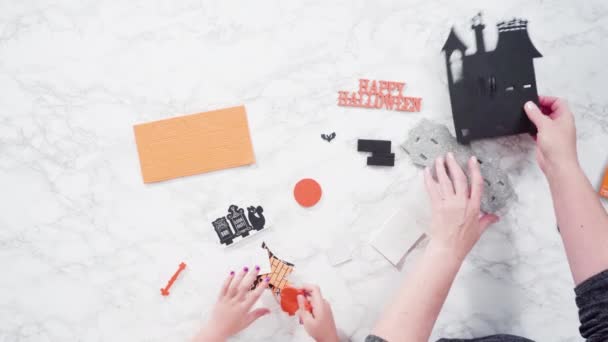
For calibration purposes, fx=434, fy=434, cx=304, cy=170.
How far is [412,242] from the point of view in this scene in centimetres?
93

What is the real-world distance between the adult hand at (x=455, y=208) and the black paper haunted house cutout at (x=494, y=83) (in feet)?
0.28

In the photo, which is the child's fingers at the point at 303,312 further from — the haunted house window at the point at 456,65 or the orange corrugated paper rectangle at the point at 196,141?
the haunted house window at the point at 456,65

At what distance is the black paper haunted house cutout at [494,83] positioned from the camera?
2.82 ft

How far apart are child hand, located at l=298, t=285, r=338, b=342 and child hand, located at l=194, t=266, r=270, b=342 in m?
0.10

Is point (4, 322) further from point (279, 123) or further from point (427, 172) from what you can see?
point (427, 172)

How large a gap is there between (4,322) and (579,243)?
1.17 metres

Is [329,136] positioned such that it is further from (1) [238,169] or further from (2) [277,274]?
(2) [277,274]

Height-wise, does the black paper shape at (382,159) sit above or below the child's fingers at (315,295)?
above

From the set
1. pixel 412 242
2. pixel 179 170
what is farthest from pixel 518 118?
pixel 179 170

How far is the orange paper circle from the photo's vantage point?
0.93 m

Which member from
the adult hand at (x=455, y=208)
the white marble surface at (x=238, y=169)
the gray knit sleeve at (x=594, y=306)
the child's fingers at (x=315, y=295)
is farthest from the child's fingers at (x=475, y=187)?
the child's fingers at (x=315, y=295)

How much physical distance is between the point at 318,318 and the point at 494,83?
22.8 inches

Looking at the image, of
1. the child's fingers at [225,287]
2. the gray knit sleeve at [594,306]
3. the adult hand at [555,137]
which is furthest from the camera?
the child's fingers at [225,287]

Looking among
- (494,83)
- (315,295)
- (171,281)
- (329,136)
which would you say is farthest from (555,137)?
(171,281)
